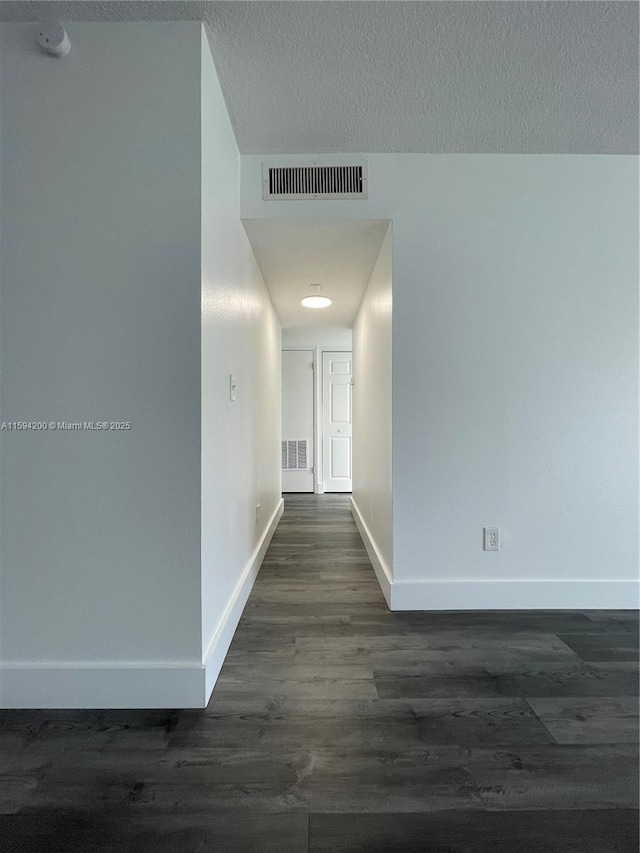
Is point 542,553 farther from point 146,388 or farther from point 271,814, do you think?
point 146,388

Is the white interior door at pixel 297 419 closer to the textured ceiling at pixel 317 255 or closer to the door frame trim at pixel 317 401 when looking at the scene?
the door frame trim at pixel 317 401

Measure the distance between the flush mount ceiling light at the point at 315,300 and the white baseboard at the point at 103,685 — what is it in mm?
2804

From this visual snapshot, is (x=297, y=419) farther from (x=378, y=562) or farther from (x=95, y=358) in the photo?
(x=95, y=358)

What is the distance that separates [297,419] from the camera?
5973 mm

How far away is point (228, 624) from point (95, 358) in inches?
48.2

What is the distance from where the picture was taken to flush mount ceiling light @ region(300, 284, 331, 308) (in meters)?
3.42

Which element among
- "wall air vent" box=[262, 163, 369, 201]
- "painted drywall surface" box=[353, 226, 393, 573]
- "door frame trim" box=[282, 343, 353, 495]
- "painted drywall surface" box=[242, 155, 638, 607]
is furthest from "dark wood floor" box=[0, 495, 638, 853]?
"door frame trim" box=[282, 343, 353, 495]

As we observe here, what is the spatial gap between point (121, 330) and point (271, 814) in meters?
1.51

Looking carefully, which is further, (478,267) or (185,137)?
(478,267)

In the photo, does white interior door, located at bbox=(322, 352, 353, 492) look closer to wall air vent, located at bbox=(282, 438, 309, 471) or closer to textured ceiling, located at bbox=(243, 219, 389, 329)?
wall air vent, located at bbox=(282, 438, 309, 471)

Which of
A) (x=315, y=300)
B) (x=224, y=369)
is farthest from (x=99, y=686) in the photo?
(x=315, y=300)

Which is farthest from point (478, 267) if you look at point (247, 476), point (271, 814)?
point (271, 814)

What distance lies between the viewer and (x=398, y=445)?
7.06ft

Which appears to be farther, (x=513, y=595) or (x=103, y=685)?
(x=513, y=595)
